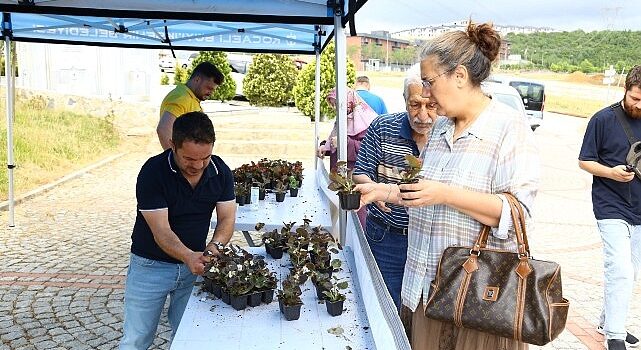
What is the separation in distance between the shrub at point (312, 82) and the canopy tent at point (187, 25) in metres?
8.70

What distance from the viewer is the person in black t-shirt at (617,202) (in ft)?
11.4

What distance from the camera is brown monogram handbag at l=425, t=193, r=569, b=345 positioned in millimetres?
1727

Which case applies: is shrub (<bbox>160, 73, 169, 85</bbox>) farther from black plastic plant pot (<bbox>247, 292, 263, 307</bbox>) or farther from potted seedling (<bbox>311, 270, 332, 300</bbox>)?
black plastic plant pot (<bbox>247, 292, 263, 307</bbox>)

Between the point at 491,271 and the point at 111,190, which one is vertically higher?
the point at 491,271

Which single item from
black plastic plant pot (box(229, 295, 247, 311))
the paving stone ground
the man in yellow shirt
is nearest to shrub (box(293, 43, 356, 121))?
the paving stone ground

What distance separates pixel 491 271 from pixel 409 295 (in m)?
0.37

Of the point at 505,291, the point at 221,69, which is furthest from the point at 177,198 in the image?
the point at 221,69

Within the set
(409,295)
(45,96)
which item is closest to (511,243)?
(409,295)

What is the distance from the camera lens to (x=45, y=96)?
15.9 meters

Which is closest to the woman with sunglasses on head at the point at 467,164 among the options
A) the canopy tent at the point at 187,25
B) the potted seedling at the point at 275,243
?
the potted seedling at the point at 275,243

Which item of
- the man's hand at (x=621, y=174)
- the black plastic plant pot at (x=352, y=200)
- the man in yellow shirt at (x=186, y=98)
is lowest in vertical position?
the man's hand at (x=621, y=174)

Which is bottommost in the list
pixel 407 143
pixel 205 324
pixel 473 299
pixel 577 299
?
pixel 577 299

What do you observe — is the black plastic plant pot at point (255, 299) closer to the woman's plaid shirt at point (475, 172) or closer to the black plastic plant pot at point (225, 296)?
the black plastic plant pot at point (225, 296)

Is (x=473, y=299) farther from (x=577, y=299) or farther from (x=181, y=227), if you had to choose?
(x=577, y=299)
